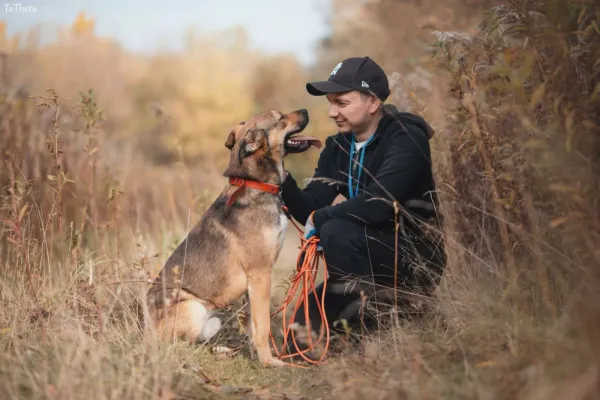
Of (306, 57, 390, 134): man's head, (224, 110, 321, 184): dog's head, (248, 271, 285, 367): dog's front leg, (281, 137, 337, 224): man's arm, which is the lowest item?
(248, 271, 285, 367): dog's front leg

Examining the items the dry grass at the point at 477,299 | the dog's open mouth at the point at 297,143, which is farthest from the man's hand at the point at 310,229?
the dry grass at the point at 477,299

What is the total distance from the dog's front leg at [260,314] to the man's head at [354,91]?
1.31 meters

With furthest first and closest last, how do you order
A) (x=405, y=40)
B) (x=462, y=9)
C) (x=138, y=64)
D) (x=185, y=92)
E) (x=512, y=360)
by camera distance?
(x=138, y=64), (x=185, y=92), (x=405, y=40), (x=462, y=9), (x=512, y=360)

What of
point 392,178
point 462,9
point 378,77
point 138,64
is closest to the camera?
point 392,178

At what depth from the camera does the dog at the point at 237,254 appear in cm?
460

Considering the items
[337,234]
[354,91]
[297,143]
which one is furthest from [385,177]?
[297,143]

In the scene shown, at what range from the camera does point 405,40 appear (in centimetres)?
1116

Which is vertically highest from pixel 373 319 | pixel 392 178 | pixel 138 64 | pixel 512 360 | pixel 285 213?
pixel 138 64

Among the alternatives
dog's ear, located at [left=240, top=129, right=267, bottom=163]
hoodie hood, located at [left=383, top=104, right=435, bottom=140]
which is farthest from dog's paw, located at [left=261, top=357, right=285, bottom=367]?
hoodie hood, located at [left=383, top=104, right=435, bottom=140]

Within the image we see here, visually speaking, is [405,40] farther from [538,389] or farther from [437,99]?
[538,389]

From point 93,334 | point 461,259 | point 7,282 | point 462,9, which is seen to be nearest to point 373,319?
point 461,259

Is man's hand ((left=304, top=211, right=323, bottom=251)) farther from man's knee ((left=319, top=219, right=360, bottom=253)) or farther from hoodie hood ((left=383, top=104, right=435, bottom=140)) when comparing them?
hoodie hood ((left=383, top=104, right=435, bottom=140))

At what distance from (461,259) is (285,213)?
136cm

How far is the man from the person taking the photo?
4.47 m
